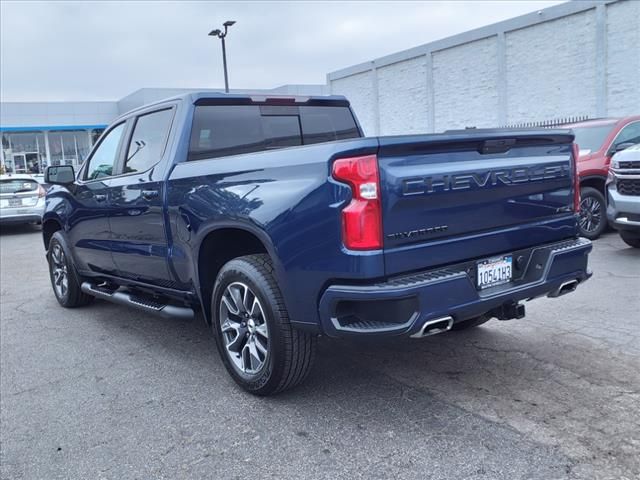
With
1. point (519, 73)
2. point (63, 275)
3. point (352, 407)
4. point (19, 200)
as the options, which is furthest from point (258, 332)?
point (519, 73)

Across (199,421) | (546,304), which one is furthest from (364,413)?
(546,304)

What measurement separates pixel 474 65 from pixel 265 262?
2343cm

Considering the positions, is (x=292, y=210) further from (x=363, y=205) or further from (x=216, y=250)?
(x=216, y=250)

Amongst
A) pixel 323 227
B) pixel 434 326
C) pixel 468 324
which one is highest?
pixel 323 227

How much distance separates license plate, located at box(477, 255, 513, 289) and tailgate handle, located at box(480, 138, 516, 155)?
0.62 metres

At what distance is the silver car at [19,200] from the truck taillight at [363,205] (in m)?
14.0

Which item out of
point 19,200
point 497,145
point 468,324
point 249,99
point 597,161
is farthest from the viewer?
point 19,200

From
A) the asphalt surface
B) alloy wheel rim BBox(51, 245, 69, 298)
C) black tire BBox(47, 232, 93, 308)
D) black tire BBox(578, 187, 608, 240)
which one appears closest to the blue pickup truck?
the asphalt surface

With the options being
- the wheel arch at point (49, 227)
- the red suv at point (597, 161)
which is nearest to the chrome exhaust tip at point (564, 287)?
the wheel arch at point (49, 227)

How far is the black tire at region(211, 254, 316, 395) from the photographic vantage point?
357 cm

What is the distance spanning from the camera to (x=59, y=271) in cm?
689

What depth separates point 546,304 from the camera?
5.77 metres

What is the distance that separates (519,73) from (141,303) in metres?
21.2

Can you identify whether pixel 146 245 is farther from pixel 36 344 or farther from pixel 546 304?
pixel 546 304
